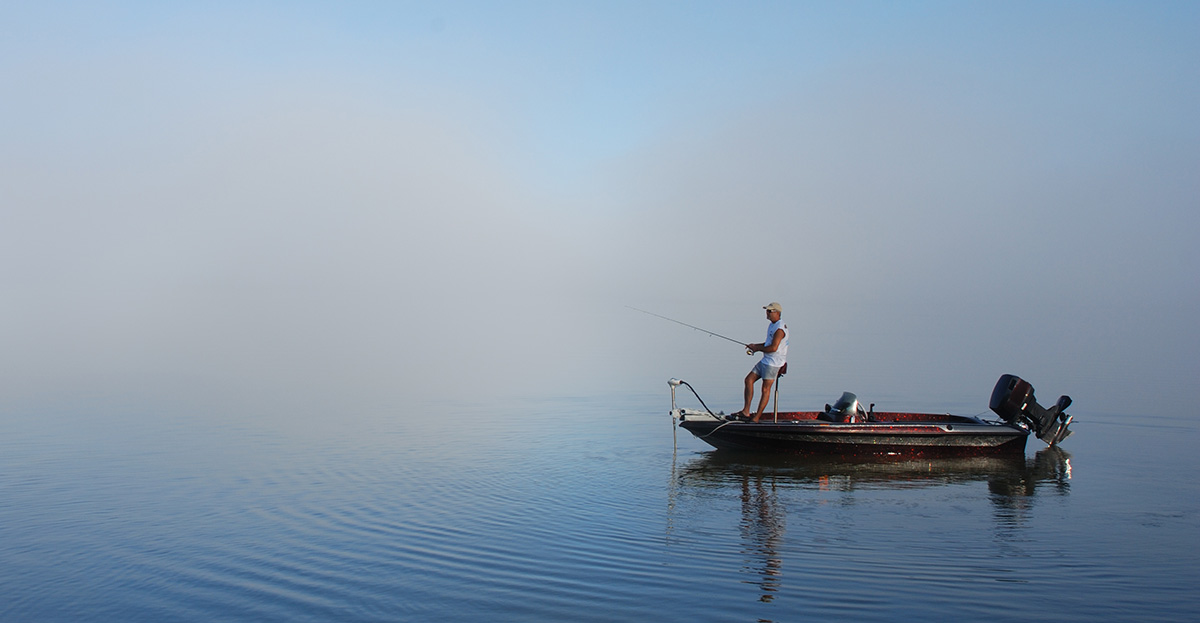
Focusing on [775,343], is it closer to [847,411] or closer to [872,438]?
[847,411]

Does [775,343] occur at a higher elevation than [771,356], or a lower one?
higher

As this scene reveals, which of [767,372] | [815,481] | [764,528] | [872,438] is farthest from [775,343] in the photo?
[764,528]

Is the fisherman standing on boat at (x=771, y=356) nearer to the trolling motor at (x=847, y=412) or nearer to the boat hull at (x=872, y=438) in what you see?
the boat hull at (x=872, y=438)

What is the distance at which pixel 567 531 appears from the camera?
29.8ft

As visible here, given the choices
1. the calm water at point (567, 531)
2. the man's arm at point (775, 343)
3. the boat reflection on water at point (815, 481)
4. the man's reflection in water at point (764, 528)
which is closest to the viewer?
the calm water at point (567, 531)

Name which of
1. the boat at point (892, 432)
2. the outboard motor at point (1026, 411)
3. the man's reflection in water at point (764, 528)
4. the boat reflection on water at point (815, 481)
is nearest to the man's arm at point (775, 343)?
the boat at point (892, 432)

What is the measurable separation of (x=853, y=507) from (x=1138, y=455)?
272 inches

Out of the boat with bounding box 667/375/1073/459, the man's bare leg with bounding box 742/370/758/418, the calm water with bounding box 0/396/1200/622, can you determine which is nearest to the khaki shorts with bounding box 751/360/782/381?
the man's bare leg with bounding box 742/370/758/418

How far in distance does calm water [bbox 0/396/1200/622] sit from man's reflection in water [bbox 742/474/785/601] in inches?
1.3

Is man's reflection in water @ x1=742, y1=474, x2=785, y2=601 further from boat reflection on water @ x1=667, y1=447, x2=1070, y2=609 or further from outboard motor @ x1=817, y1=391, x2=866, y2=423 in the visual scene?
outboard motor @ x1=817, y1=391, x2=866, y2=423

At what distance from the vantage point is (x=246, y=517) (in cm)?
989

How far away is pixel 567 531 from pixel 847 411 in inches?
287

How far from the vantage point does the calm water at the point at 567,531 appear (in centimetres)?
702

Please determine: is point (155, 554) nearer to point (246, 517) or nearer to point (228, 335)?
point (246, 517)
